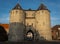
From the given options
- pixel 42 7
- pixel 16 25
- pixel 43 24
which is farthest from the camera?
pixel 42 7

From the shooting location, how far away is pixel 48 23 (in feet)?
187

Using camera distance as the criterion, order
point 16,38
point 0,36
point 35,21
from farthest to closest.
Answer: point 35,21 → point 16,38 → point 0,36

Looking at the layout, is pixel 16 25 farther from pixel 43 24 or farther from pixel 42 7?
pixel 42 7

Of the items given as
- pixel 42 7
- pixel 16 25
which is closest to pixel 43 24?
pixel 42 7

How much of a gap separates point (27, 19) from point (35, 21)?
3.58 m

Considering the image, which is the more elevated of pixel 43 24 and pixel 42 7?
pixel 42 7

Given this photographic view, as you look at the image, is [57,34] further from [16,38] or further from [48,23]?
[16,38]

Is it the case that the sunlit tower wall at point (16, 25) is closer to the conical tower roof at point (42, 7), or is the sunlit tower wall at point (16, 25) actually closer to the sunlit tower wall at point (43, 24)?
the sunlit tower wall at point (43, 24)

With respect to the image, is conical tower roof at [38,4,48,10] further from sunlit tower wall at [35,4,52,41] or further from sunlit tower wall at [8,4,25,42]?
sunlit tower wall at [8,4,25,42]

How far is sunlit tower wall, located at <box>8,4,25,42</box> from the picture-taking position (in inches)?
2170

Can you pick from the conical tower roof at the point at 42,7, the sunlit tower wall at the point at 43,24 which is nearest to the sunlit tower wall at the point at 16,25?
the sunlit tower wall at the point at 43,24

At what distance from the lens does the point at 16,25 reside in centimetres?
5562

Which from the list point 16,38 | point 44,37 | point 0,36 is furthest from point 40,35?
point 0,36

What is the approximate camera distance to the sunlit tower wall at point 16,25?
2170 inches
